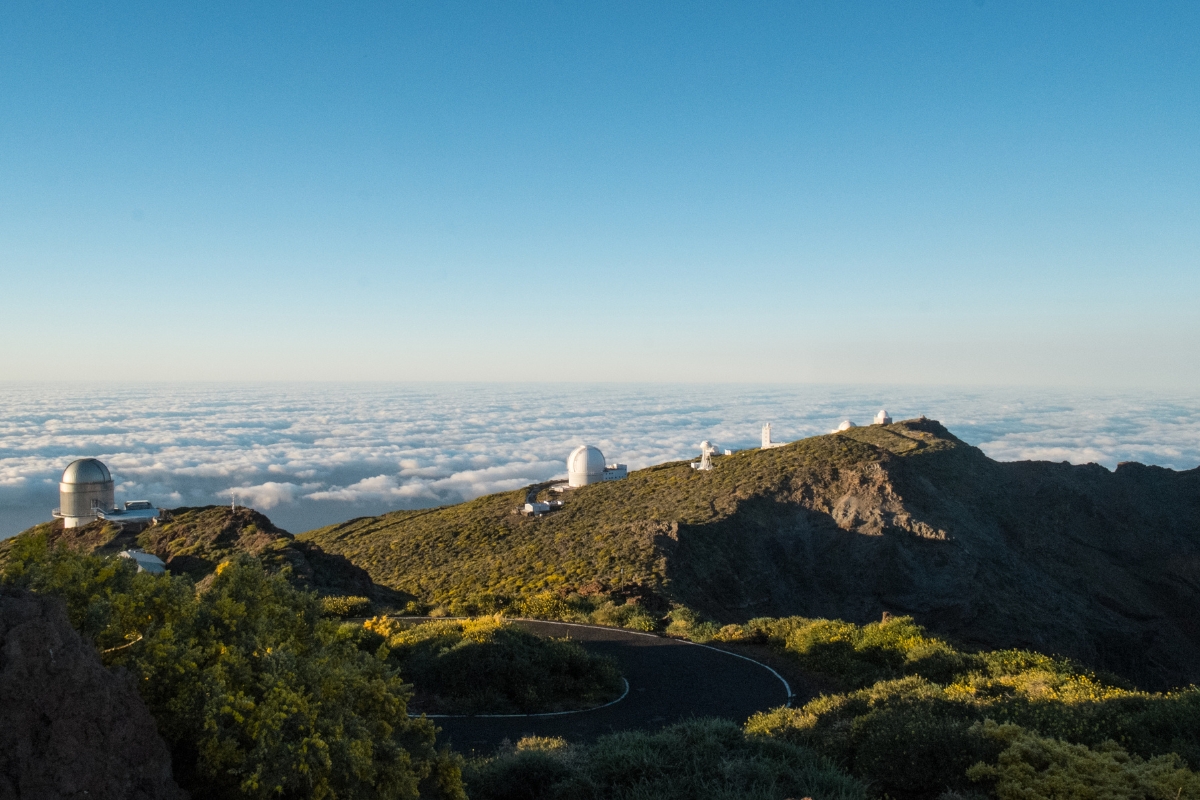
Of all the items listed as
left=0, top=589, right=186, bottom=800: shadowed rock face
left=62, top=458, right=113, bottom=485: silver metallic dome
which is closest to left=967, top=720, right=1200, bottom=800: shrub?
left=0, top=589, right=186, bottom=800: shadowed rock face

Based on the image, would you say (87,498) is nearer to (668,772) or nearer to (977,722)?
(668,772)

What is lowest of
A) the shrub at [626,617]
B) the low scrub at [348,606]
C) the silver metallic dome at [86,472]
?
the shrub at [626,617]

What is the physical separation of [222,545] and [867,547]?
26565 millimetres

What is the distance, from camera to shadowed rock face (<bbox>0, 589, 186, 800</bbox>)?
3.64 metres

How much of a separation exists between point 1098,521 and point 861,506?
17436 mm

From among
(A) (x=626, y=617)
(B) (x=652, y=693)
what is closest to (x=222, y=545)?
(A) (x=626, y=617)

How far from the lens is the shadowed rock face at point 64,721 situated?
3.64m

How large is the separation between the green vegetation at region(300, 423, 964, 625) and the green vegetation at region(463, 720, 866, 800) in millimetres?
13136

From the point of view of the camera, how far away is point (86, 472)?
30891 mm

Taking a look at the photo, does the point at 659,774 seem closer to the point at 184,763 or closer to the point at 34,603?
the point at 184,763

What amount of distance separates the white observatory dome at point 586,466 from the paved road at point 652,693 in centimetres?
2907

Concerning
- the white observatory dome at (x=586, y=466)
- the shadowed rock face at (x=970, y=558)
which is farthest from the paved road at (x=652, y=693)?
the white observatory dome at (x=586, y=466)

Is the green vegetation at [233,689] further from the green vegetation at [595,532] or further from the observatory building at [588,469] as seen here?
the observatory building at [588,469]

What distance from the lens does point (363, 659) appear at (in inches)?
236
